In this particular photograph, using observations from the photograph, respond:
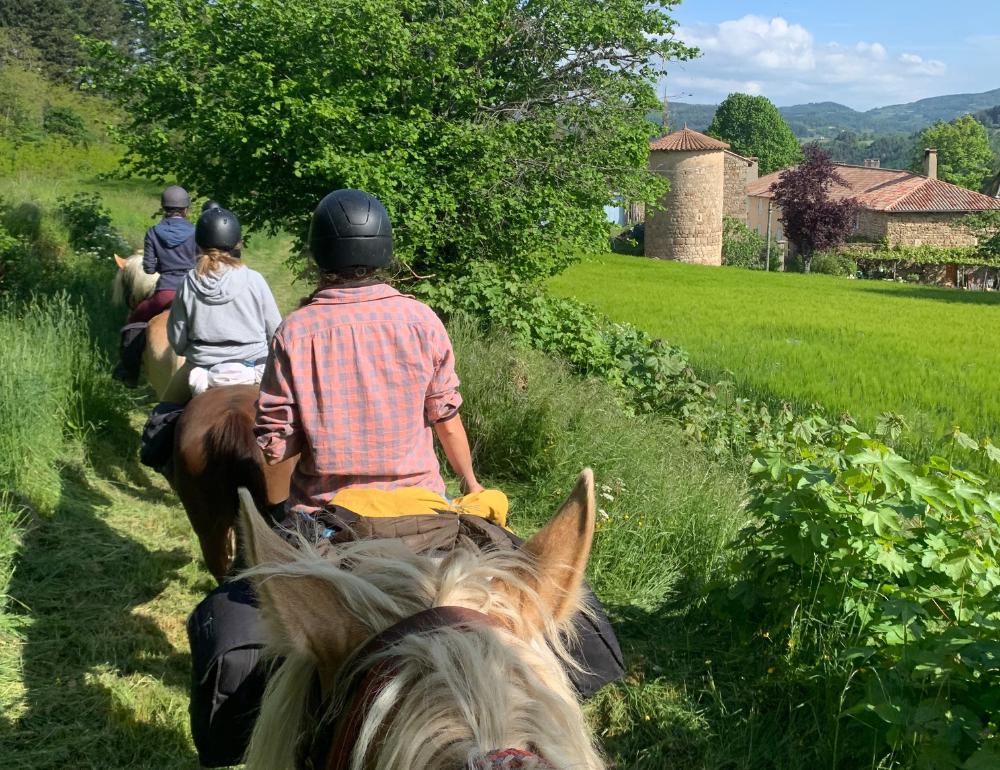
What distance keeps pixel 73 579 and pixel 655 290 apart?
20.8 metres

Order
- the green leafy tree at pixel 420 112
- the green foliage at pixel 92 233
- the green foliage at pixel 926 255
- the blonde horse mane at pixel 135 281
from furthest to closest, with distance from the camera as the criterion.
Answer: the green foliage at pixel 926 255
the green foliage at pixel 92 233
the green leafy tree at pixel 420 112
the blonde horse mane at pixel 135 281

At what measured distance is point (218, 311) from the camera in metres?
4.47

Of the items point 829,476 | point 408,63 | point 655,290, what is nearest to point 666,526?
point 829,476

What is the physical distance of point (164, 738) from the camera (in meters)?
3.58

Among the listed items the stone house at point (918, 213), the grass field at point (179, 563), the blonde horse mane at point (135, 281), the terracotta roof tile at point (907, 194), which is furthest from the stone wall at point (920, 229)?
the blonde horse mane at point (135, 281)

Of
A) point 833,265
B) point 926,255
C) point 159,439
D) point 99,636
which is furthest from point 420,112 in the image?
point 926,255

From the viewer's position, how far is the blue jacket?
722 cm

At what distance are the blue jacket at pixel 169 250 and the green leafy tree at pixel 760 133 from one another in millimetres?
98435

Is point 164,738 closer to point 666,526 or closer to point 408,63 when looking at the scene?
point 666,526

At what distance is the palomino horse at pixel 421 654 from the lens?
1.08 meters

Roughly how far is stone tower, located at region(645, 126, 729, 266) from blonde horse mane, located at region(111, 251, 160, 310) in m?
45.3

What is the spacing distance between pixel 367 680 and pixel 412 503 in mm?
1140

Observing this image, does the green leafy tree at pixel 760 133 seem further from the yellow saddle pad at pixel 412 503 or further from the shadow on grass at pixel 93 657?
the yellow saddle pad at pixel 412 503

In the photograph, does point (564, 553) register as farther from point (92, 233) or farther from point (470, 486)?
point (92, 233)
